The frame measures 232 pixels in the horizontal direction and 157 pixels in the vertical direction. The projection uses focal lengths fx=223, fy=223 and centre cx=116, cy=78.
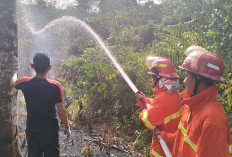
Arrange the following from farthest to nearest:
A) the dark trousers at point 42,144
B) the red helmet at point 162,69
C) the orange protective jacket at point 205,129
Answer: the dark trousers at point 42,144
the red helmet at point 162,69
the orange protective jacket at point 205,129

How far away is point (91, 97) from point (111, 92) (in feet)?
2.44

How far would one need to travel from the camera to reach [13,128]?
3102 millimetres

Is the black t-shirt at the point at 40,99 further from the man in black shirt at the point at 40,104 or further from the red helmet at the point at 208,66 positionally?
the red helmet at the point at 208,66

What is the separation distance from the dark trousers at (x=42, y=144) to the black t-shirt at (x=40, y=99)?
0.29ft

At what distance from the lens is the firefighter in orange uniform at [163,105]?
98.2 inches

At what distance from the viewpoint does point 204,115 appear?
173 centimetres

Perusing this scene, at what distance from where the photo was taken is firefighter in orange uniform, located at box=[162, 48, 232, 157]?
63.9 inches

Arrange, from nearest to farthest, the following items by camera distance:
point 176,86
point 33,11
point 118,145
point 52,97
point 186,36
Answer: point 176,86 → point 52,97 → point 186,36 → point 118,145 → point 33,11

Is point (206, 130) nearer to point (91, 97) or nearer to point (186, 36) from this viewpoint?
point (186, 36)

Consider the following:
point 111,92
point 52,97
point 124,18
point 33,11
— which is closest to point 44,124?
point 52,97

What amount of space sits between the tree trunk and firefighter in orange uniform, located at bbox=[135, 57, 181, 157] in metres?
1.79

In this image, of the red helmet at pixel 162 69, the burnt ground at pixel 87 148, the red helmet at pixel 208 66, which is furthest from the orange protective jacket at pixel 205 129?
the burnt ground at pixel 87 148

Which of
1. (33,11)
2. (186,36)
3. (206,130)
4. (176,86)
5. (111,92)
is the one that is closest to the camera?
(206,130)

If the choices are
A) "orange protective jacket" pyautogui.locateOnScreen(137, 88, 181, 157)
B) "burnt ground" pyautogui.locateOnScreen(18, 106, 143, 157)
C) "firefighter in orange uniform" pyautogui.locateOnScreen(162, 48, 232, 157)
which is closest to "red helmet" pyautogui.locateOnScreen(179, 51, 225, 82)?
"firefighter in orange uniform" pyautogui.locateOnScreen(162, 48, 232, 157)
